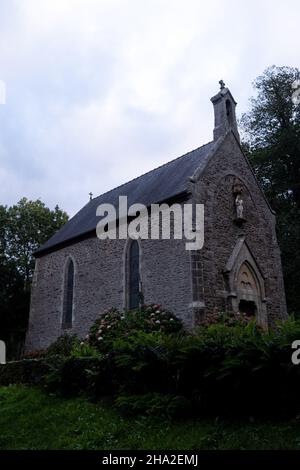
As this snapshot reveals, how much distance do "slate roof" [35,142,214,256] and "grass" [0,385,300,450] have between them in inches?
377

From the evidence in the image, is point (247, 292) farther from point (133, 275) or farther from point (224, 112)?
point (224, 112)

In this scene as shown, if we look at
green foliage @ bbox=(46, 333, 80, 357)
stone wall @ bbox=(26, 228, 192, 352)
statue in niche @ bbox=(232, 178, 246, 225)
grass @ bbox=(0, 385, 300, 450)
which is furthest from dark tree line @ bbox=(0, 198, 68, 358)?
grass @ bbox=(0, 385, 300, 450)

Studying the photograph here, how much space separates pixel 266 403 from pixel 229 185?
1262 cm

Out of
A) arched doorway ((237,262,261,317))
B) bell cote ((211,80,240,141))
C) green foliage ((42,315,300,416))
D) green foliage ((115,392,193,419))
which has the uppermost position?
bell cote ((211,80,240,141))

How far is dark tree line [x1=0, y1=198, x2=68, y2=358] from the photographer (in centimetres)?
2916

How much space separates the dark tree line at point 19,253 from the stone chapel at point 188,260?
738 cm

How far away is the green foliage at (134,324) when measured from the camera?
14.8 metres

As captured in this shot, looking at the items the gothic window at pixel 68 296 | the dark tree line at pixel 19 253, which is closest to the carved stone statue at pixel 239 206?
the gothic window at pixel 68 296

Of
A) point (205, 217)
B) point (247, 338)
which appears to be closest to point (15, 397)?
point (247, 338)

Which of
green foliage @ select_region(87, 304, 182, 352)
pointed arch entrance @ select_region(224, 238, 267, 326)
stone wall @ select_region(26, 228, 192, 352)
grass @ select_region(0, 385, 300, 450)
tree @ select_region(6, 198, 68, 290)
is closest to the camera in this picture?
grass @ select_region(0, 385, 300, 450)

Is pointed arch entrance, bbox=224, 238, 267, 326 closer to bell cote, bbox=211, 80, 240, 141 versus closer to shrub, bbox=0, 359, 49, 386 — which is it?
bell cote, bbox=211, 80, 240, 141

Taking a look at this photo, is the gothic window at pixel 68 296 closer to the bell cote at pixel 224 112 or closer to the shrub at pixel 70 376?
the bell cote at pixel 224 112
